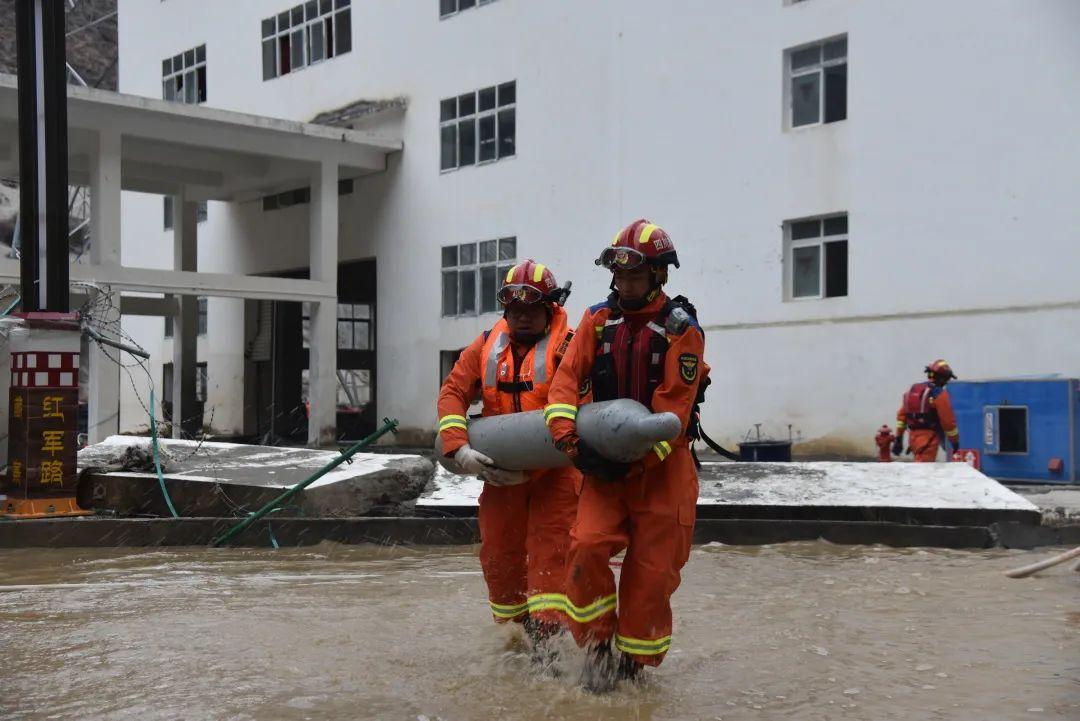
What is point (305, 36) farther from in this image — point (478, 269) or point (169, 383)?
point (169, 383)

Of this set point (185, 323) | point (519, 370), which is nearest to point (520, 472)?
point (519, 370)

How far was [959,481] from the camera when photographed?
998cm

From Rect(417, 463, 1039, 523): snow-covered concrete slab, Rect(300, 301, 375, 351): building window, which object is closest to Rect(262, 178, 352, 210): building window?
Rect(300, 301, 375, 351): building window

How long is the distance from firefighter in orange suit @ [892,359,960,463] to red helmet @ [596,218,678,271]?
10.5 metres

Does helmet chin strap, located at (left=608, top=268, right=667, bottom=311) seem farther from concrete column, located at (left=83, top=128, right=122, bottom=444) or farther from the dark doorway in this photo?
the dark doorway

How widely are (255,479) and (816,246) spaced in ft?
36.1

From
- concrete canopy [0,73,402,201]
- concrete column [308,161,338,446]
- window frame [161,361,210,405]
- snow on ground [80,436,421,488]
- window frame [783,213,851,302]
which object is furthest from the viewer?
window frame [161,361,210,405]

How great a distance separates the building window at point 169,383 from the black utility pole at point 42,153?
21.0 m

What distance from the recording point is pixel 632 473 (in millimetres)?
4734

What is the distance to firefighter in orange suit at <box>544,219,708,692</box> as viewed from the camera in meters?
4.71

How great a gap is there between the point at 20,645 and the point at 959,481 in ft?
24.1

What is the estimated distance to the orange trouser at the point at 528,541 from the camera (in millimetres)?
5441

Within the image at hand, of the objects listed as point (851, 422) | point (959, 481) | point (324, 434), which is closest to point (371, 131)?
point (324, 434)

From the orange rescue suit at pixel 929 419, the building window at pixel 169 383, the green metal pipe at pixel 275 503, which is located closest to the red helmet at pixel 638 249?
the green metal pipe at pixel 275 503
